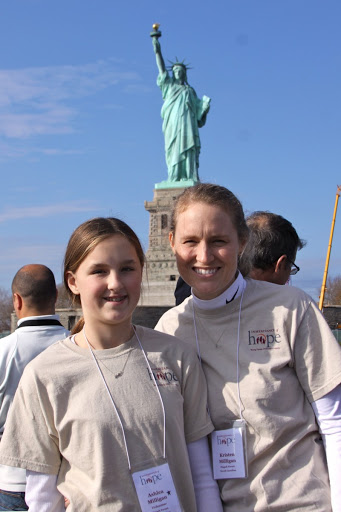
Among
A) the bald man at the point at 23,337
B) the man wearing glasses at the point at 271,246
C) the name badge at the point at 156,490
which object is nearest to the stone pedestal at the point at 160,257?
the bald man at the point at 23,337

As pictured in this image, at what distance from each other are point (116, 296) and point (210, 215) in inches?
18.6

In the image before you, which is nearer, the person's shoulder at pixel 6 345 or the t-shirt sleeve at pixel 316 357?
the t-shirt sleeve at pixel 316 357

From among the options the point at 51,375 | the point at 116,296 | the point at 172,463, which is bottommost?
the point at 172,463

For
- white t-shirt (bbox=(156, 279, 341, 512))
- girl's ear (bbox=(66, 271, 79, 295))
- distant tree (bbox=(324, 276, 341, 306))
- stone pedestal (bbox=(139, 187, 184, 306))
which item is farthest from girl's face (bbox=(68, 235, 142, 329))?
distant tree (bbox=(324, 276, 341, 306))

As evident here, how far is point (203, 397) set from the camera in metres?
2.11

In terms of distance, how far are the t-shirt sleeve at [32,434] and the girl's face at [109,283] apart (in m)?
0.31

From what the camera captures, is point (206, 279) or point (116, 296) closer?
point (116, 296)

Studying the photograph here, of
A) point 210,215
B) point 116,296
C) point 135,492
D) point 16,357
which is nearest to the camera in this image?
point 135,492

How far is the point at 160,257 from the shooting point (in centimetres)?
2280

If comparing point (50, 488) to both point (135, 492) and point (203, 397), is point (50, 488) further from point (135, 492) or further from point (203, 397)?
point (203, 397)

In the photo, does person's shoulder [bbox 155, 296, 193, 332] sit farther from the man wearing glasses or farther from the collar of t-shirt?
the man wearing glasses

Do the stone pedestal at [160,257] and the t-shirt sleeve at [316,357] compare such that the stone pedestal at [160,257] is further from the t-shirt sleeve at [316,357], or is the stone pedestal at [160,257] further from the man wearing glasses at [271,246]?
the t-shirt sleeve at [316,357]

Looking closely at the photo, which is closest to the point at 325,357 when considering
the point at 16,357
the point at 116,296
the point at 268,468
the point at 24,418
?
the point at 268,468

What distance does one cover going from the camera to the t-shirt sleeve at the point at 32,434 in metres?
1.94
